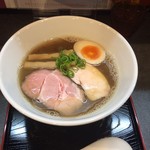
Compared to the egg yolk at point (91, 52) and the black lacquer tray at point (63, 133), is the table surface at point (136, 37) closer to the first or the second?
the black lacquer tray at point (63, 133)

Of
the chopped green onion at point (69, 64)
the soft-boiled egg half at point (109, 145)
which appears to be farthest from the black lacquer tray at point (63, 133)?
the chopped green onion at point (69, 64)

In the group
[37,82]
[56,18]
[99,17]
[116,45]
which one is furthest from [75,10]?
[37,82]

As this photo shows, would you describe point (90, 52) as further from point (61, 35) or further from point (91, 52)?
point (61, 35)

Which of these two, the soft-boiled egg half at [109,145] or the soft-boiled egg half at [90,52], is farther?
the soft-boiled egg half at [90,52]

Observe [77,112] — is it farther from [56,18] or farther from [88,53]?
[56,18]

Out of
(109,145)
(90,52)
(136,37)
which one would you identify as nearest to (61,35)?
(90,52)

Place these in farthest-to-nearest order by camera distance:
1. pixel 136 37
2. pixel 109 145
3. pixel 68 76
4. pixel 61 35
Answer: pixel 136 37 < pixel 61 35 < pixel 68 76 < pixel 109 145
